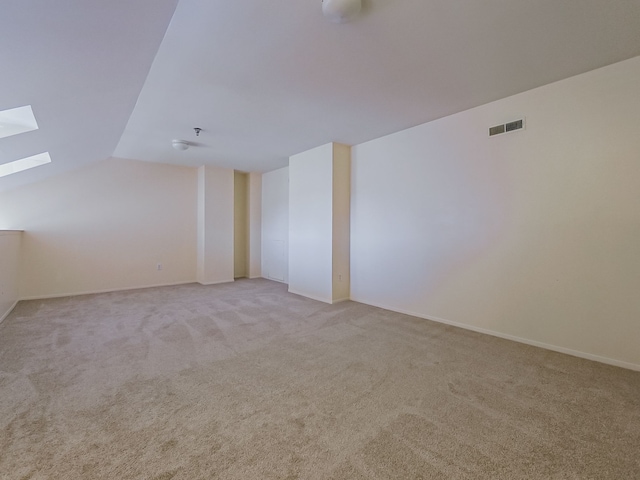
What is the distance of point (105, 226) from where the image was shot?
5.09m

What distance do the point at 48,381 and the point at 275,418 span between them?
5.69ft

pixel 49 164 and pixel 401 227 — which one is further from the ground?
pixel 49 164

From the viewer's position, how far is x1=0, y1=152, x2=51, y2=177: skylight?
11.6ft

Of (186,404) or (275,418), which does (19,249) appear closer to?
(186,404)

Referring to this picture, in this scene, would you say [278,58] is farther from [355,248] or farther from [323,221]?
[355,248]

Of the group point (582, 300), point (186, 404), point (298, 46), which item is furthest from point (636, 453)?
point (298, 46)

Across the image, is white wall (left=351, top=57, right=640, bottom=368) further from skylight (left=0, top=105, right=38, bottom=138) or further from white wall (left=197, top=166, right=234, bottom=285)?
skylight (left=0, top=105, right=38, bottom=138)

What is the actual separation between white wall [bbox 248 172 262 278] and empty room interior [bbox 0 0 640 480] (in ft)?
6.98

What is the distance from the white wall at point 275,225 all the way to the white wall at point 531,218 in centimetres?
276

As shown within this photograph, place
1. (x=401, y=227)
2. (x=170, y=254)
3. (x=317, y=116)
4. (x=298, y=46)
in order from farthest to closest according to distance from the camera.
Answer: (x=170, y=254) < (x=401, y=227) < (x=317, y=116) < (x=298, y=46)

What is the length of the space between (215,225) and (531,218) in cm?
536

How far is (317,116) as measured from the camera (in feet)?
10.9

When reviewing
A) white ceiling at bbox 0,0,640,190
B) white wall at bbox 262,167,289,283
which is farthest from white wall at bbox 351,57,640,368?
white wall at bbox 262,167,289,283

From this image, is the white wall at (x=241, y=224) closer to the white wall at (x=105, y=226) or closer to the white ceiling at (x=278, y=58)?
the white wall at (x=105, y=226)
